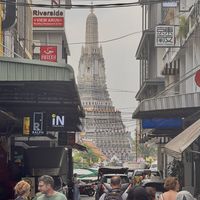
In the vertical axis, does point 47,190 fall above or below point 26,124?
below

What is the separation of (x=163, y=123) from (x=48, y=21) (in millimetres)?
50689

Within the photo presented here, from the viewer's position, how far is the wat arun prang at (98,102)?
16648cm

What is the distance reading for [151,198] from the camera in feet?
37.8

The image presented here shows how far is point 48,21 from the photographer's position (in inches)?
3071

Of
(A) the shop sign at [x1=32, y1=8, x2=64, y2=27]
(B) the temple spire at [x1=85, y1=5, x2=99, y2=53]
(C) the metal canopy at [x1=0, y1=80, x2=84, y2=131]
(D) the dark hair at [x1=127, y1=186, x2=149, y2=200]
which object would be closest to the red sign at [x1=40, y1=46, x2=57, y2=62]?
(A) the shop sign at [x1=32, y1=8, x2=64, y2=27]

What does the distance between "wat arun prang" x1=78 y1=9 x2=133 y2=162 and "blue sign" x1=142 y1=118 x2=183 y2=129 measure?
13320 cm

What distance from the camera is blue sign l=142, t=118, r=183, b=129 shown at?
28109mm

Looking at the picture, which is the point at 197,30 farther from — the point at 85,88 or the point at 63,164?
the point at 85,88

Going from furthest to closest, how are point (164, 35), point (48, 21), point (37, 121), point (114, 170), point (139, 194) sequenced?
point (48, 21) → point (164, 35) → point (114, 170) → point (37, 121) → point (139, 194)

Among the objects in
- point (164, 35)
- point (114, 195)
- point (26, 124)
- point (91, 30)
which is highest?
point (91, 30)

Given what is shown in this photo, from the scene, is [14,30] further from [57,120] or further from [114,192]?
[114,192]

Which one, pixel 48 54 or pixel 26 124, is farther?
pixel 48 54

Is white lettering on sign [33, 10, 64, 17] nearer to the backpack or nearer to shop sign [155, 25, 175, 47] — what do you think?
shop sign [155, 25, 175, 47]

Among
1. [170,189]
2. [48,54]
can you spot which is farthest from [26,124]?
[48,54]
